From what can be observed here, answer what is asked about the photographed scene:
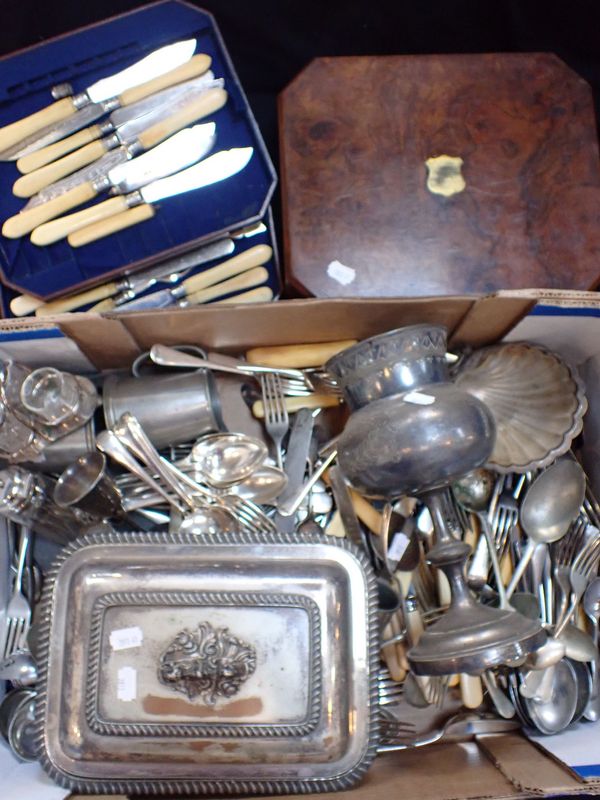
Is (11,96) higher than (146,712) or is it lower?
higher

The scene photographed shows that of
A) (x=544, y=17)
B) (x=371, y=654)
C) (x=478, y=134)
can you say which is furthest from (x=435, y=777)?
(x=544, y=17)

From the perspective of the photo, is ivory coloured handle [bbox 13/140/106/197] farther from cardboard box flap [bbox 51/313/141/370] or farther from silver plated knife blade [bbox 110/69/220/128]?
cardboard box flap [bbox 51/313/141/370]

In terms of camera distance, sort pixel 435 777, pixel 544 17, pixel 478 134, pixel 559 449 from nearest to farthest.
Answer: pixel 435 777 < pixel 559 449 < pixel 478 134 < pixel 544 17

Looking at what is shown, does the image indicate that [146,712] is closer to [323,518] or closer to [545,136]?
[323,518]

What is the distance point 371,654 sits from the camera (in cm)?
84

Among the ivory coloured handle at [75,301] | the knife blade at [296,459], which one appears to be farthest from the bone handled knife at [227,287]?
the knife blade at [296,459]

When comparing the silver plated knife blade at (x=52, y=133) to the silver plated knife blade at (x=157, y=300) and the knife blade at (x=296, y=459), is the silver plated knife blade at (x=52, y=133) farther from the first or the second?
the knife blade at (x=296, y=459)

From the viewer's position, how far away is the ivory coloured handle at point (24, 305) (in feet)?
3.46

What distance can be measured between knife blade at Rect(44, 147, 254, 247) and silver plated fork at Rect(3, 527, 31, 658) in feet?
1.40

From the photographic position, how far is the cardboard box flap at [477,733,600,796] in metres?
0.73

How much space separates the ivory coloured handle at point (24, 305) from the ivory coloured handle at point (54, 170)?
5.8 inches

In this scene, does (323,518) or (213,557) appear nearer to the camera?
(213,557)

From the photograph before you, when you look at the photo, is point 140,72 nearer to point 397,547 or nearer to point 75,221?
point 75,221

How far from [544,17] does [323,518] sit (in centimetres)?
93
